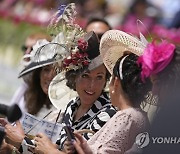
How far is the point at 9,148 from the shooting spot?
5.41 m

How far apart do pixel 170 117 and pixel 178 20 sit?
24.0 ft

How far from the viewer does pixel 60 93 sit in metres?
5.59

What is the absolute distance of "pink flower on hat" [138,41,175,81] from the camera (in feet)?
13.0

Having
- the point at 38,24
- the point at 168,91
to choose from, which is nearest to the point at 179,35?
the point at 38,24

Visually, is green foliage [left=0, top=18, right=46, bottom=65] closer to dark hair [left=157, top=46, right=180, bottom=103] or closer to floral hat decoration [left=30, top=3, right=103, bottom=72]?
floral hat decoration [left=30, top=3, right=103, bottom=72]

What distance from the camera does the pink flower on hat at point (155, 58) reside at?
155 inches

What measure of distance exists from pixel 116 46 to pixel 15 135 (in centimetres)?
86

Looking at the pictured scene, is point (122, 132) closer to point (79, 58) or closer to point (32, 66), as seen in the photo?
point (79, 58)

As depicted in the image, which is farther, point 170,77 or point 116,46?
point 116,46

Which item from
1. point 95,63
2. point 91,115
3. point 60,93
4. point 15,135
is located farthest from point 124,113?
point 60,93

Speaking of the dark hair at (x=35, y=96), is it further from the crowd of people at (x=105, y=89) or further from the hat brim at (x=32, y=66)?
the crowd of people at (x=105, y=89)

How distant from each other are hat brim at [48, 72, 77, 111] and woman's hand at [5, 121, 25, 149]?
1.53 feet

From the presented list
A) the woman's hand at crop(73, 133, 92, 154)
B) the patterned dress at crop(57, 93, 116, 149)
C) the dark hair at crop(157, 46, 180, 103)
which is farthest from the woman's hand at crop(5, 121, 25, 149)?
the dark hair at crop(157, 46, 180, 103)

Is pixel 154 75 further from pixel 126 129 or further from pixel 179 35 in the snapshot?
pixel 179 35
